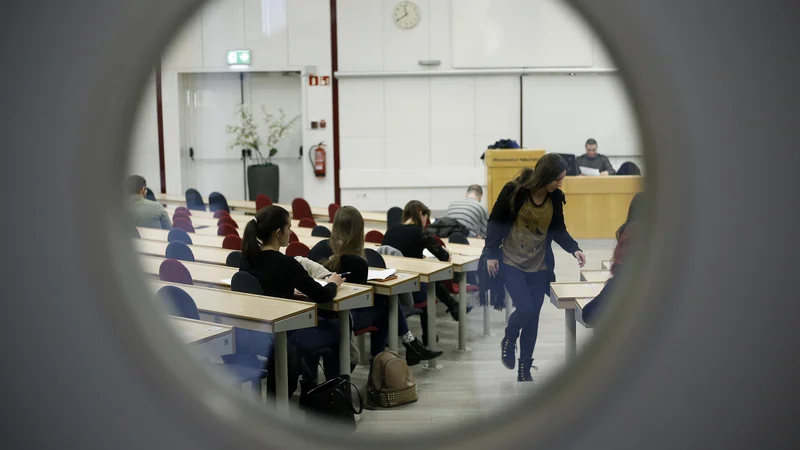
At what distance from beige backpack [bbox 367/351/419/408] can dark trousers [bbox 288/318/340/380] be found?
221 millimetres

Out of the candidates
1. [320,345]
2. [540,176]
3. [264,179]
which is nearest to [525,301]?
[540,176]

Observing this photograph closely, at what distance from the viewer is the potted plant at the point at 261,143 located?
39.7 ft

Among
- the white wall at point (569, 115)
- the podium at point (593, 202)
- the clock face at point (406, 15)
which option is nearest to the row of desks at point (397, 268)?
the podium at point (593, 202)

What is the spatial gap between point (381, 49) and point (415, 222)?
20.9ft

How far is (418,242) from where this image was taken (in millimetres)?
5645

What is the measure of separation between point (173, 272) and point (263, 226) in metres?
0.63

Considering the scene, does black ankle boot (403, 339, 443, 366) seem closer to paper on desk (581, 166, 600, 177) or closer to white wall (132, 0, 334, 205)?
paper on desk (581, 166, 600, 177)

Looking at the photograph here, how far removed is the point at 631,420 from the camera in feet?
5.15

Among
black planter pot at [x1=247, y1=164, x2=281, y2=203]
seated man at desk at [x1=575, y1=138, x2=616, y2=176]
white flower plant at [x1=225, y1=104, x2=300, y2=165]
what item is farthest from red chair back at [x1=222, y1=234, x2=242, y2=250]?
white flower plant at [x1=225, y1=104, x2=300, y2=165]

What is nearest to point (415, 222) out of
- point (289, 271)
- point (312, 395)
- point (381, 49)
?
point (289, 271)

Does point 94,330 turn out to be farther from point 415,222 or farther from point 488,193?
point 488,193

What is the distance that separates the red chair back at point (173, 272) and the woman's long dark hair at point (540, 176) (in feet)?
6.12

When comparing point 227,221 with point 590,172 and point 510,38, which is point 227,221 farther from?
point 510,38

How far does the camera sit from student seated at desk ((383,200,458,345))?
5.52 m
